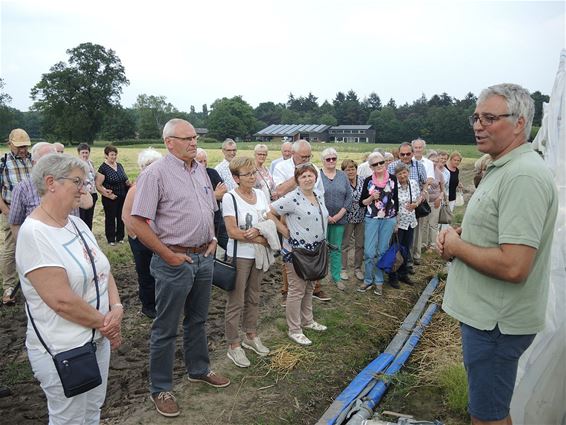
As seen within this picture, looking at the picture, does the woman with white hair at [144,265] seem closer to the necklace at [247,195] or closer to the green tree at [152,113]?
the necklace at [247,195]

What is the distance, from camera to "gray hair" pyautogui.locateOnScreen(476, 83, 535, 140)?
2.19 m

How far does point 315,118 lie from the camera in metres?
112

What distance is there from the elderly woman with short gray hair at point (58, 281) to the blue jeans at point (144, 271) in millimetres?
2761

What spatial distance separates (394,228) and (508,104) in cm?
468

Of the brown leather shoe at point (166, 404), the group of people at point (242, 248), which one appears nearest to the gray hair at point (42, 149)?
the group of people at point (242, 248)

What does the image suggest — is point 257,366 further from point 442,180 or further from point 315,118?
point 315,118

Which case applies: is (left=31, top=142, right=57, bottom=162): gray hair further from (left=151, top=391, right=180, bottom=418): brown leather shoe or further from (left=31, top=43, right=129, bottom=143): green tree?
(left=31, top=43, right=129, bottom=143): green tree

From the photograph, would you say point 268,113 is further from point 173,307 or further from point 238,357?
point 173,307

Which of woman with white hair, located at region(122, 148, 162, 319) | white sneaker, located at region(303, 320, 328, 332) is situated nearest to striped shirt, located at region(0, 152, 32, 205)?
woman with white hair, located at region(122, 148, 162, 319)

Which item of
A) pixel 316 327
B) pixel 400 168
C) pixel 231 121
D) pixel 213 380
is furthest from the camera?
pixel 231 121

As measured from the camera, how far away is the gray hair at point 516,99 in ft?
7.20

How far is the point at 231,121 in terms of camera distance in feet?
303

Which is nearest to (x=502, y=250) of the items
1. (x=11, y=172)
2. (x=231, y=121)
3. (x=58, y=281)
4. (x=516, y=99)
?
(x=516, y=99)

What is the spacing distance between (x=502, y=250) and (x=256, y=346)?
328 cm
